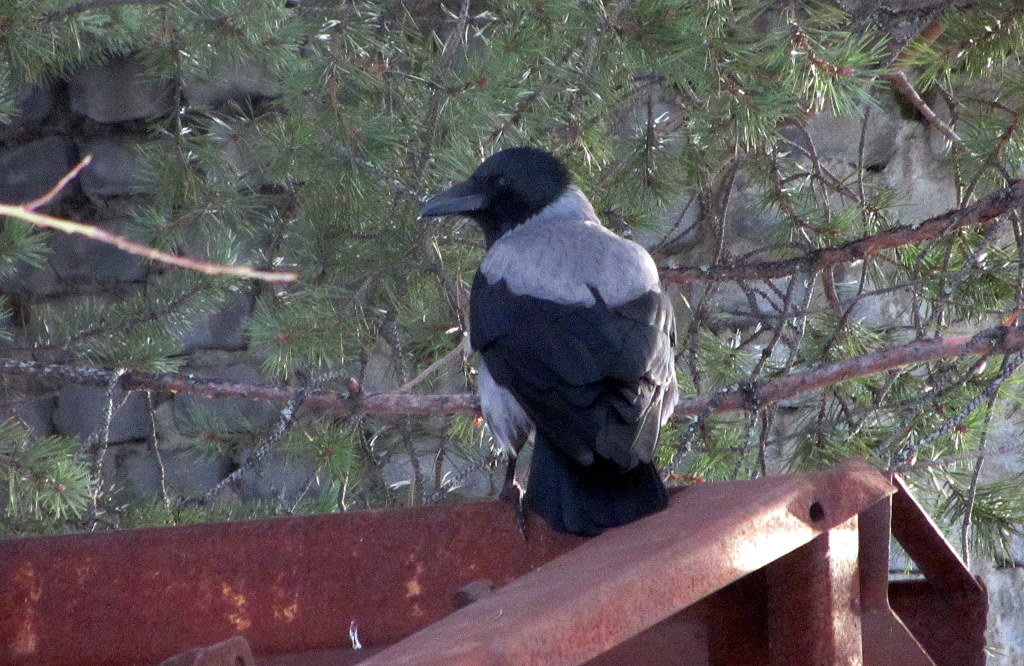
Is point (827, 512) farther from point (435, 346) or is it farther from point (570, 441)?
point (435, 346)

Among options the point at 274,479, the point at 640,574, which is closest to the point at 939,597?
the point at 640,574

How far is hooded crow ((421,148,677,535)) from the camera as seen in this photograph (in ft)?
6.61

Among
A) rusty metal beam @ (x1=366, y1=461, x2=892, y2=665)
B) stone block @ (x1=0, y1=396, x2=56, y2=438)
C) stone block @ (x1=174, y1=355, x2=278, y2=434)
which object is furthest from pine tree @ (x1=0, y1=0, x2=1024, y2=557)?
stone block @ (x1=0, y1=396, x2=56, y2=438)

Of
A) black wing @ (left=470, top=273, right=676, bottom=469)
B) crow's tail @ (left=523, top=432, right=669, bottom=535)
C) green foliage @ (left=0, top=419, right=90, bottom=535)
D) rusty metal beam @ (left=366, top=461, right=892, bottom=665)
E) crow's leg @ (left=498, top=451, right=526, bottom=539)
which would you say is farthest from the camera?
green foliage @ (left=0, top=419, right=90, bottom=535)

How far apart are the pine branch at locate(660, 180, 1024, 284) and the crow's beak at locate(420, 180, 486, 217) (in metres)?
0.56

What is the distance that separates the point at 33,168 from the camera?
14.8ft

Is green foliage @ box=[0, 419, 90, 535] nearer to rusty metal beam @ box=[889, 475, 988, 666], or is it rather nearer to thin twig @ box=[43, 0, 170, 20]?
thin twig @ box=[43, 0, 170, 20]

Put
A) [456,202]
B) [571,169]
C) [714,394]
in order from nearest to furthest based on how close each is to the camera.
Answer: [714,394] → [456,202] → [571,169]

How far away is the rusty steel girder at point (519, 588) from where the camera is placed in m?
1.03

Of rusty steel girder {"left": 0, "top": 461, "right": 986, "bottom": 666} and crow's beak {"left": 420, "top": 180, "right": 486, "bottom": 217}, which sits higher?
rusty steel girder {"left": 0, "top": 461, "right": 986, "bottom": 666}

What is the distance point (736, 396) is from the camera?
2.54 m

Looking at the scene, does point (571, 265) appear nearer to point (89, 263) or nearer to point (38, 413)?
point (89, 263)

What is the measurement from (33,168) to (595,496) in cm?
340

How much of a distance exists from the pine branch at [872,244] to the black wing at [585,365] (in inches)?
16.8
